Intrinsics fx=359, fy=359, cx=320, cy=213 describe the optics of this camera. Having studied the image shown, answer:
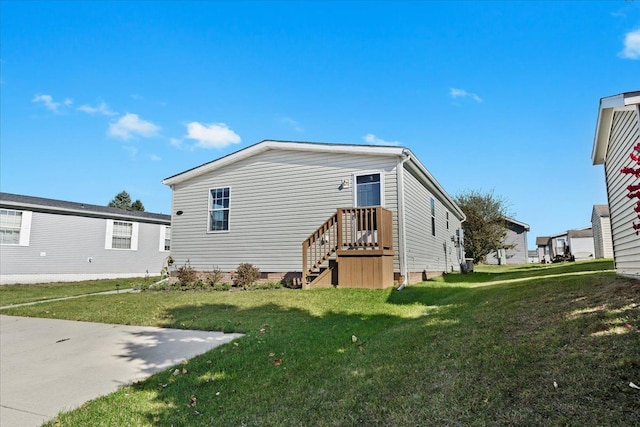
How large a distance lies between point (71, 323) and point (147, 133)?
16810 millimetres

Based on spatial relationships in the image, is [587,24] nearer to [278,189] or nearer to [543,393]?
[278,189]

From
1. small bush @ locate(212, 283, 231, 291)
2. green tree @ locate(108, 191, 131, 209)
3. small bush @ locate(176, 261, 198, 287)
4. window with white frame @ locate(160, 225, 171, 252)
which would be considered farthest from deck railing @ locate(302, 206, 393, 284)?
green tree @ locate(108, 191, 131, 209)

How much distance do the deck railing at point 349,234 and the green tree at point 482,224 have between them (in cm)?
2129

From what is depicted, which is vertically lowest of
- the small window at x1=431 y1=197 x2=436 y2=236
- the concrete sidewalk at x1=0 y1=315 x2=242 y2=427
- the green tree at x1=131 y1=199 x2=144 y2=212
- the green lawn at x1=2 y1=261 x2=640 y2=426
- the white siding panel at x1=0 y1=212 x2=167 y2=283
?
the concrete sidewalk at x1=0 y1=315 x2=242 y2=427

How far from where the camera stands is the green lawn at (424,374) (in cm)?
237

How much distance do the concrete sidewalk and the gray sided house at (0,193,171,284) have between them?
1189 cm

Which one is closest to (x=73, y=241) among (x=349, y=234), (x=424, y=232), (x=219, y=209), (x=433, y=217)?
(x=219, y=209)

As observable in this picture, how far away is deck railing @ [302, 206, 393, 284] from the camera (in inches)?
365

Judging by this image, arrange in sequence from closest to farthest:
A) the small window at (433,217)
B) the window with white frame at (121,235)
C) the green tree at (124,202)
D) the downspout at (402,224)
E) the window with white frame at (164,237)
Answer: the downspout at (402,224)
the small window at (433,217)
the window with white frame at (121,235)
the window with white frame at (164,237)
the green tree at (124,202)

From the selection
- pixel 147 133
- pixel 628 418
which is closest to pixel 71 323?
pixel 628 418

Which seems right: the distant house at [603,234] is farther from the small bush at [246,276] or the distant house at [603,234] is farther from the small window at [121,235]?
the small window at [121,235]

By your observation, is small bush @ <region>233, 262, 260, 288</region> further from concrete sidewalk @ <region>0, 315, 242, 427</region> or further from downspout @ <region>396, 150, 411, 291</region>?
concrete sidewalk @ <region>0, 315, 242, 427</region>

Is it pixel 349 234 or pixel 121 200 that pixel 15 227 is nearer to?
pixel 349 234

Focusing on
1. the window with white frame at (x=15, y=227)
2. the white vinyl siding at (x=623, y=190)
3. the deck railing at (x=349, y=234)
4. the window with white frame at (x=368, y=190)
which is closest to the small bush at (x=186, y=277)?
the deck railing at (x=349, y=234)
